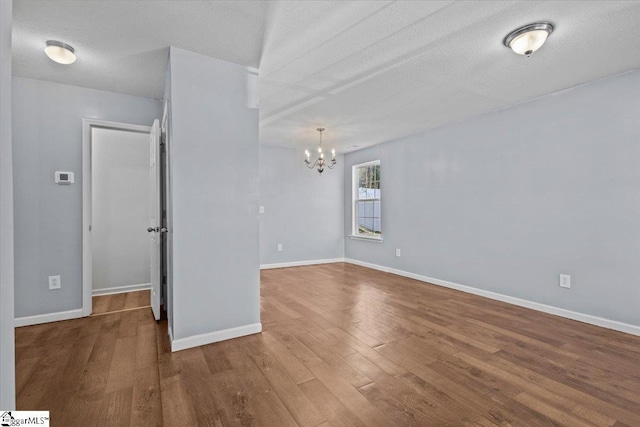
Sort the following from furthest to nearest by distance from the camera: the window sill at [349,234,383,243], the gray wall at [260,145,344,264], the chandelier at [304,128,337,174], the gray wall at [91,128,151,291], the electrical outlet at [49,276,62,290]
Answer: the gray wall at [260,145,344,264], the window sill at [349,234,383,243], the chandelier at [304,128,337,174], the gray wall at [91,128,151,291], the electrical outlet at [49,276,62,290]

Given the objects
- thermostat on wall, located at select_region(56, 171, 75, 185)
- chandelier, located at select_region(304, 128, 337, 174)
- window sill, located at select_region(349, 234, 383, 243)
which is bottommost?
window sill, located at select_region(349, 234, 383, 243)

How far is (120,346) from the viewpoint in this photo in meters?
2.41

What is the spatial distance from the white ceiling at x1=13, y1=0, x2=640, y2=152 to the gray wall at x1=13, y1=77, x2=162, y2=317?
0.73 ft

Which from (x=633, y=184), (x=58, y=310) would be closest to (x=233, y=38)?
(x=58, y=310)

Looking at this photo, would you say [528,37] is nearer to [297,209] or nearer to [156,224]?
[156,224]

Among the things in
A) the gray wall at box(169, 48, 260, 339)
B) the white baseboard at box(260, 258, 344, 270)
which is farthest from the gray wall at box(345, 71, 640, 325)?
the gray wall at box(169, 48, 260, 339)

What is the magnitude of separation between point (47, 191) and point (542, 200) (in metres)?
5.36

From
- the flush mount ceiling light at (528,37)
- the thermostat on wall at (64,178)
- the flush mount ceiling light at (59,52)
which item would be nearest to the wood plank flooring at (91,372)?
the thermostat on wall at (64,178)

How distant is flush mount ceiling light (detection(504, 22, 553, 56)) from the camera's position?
2.04 m

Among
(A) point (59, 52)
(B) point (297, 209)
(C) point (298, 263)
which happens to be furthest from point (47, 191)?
(C) point (298, 263)

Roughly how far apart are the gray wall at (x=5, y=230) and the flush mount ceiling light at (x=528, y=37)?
2.75m

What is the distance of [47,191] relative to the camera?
2963 mm

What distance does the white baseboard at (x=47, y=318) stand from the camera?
2.83m

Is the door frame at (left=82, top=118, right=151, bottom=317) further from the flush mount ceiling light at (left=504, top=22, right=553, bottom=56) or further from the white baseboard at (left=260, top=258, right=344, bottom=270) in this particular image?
the flush mount ceiling light at (left=504, top=22, right=553, bottom=56)
